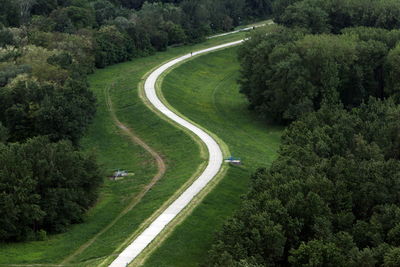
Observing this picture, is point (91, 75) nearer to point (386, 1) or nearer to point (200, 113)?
point (200, 113)

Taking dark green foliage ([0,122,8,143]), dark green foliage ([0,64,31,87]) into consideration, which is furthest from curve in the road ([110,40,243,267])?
dark green foliage ([0,122,8,143])

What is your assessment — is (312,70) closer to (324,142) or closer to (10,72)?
(324,142)

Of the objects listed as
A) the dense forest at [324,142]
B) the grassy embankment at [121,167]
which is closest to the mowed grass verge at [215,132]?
the dense forest at [324,142]

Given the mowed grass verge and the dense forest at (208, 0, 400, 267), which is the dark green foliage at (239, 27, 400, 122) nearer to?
the dense forest at (208, 0, 400, 267)

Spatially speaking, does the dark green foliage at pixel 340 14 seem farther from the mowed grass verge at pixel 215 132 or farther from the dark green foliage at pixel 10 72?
the dark green foliage at pixel 10 72

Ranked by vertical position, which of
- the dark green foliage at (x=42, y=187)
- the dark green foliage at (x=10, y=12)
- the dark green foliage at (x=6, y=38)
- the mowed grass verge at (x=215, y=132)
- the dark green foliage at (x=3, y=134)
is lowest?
the mowed grass verge at (x=215, y=132)

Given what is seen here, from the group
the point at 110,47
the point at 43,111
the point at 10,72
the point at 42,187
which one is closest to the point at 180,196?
the point at 42,187

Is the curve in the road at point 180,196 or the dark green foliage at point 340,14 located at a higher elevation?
the dark green foliage at point 340,14
